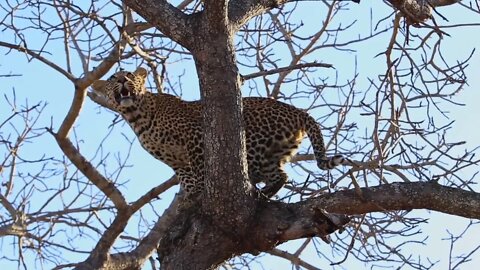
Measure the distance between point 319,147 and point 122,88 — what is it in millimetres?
1925

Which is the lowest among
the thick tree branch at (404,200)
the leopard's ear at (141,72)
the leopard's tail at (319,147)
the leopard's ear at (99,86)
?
the thick tree branch at (404,200)

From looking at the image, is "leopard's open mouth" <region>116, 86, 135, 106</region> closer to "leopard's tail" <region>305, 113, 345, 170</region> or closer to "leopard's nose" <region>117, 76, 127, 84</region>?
"leopard's nose" <region>117, 76, 127, 84</region>

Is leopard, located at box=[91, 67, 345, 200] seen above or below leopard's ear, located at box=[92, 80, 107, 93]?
below

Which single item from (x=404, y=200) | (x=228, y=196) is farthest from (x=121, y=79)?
(x=404, y=200)

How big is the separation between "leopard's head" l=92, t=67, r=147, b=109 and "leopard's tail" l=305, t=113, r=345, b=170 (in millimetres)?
1566

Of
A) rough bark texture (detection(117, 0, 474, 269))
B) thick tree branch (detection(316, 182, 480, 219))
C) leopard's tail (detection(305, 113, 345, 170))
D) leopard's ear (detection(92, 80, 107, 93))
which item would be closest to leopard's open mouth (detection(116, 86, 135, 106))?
leopard's ear (detection(92, 80, 107, 93))

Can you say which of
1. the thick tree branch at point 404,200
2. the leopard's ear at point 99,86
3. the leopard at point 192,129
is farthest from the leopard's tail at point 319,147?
the leopard's ear at point 99,86

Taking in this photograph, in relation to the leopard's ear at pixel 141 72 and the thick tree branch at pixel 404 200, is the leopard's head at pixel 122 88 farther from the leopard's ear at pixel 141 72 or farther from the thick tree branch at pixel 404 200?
the thick tree branch at pixel 404 200

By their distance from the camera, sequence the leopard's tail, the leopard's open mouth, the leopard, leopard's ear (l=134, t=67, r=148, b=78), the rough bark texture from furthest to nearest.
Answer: leopard's ear (l=134, t=67, r=148, b=78) → the leopard's open mouth → the leopard → the leopard's tail → the rough bark texture

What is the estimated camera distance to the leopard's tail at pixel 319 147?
7688 millimetres

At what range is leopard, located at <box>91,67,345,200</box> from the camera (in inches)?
330

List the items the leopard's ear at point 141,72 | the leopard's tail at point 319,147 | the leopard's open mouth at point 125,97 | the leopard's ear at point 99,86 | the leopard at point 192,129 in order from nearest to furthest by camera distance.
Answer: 1. the leopard's tail at point 319,147
2. the leopard at point 192,129
3. the leopard's open mouth at point 125,97
4. the leopard's ear at point 99,86
5. the leopard's ear at point 141,72

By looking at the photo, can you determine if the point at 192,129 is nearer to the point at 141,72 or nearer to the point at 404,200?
the point at 141,72

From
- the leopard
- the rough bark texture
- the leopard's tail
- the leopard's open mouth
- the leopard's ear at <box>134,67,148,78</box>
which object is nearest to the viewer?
the rough bark texture
